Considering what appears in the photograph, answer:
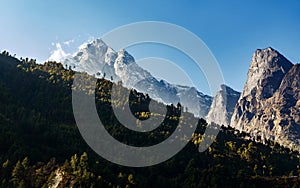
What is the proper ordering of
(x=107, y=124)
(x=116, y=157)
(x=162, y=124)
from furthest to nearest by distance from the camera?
(x=162, y=124)
(x=107, y=124)
(x=116, y=157)

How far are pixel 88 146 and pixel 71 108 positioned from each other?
46.1 meters

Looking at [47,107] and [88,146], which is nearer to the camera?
[88,146]

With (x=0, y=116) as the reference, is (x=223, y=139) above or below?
above

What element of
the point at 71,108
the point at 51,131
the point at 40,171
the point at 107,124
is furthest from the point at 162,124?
the point at 40,171

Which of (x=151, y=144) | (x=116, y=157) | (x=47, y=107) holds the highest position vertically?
(x=47, y=107)

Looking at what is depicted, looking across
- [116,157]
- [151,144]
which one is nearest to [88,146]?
[116,157]

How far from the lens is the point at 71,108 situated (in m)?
188

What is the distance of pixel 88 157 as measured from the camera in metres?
125

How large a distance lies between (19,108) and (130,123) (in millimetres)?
54433

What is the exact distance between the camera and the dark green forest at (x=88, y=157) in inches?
3991

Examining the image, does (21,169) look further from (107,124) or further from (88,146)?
(107,124)

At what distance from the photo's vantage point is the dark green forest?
101m

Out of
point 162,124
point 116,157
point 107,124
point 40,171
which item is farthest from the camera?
point 162,124

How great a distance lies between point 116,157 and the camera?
139125 millimetres
